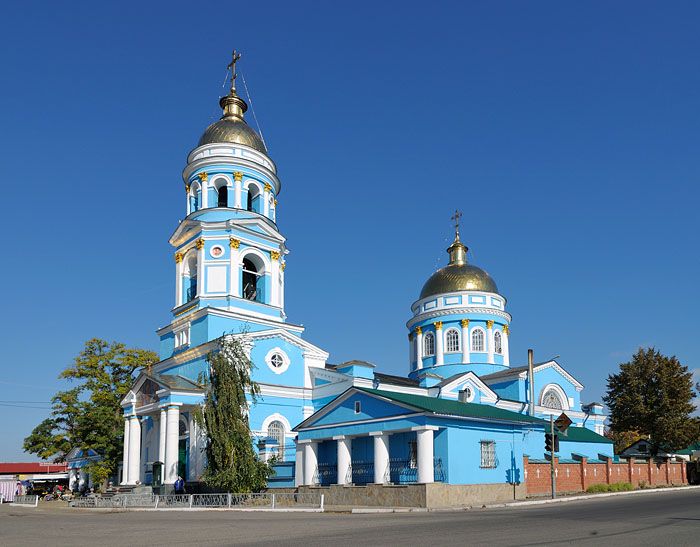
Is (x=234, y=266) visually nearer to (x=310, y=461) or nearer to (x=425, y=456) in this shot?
(x=310, y=461)

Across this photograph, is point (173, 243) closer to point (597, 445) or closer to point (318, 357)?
point (318, 357)

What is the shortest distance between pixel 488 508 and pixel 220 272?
60.5ft

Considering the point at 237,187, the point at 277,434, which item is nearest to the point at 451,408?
the point at 277,434

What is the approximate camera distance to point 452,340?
4572cm

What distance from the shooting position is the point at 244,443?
25.9 meters

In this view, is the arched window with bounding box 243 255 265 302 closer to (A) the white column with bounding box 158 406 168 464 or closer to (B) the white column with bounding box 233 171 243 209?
(B) the white column with bounding box 233 171 243 209

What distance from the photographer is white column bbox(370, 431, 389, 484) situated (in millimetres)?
25297

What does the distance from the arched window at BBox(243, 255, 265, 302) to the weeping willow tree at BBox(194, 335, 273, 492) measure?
31.7 feet

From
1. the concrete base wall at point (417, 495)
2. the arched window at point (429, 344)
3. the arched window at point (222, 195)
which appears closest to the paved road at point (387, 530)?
the concrete base wall at point (417, 495)

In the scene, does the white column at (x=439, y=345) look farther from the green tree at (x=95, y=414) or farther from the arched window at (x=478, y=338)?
the green tree at (x=95, y=414)

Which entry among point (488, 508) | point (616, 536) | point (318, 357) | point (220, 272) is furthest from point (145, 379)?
point (616, 536)

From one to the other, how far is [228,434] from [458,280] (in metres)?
24.2

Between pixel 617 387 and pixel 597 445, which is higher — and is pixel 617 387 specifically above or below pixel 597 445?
above

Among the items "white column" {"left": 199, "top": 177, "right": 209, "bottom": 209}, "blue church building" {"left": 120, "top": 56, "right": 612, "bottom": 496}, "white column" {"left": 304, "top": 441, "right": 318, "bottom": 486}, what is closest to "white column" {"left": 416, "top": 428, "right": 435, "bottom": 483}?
"blue church building" {"left": 120, "top": 56, "right": 612, "bottom": 496}
